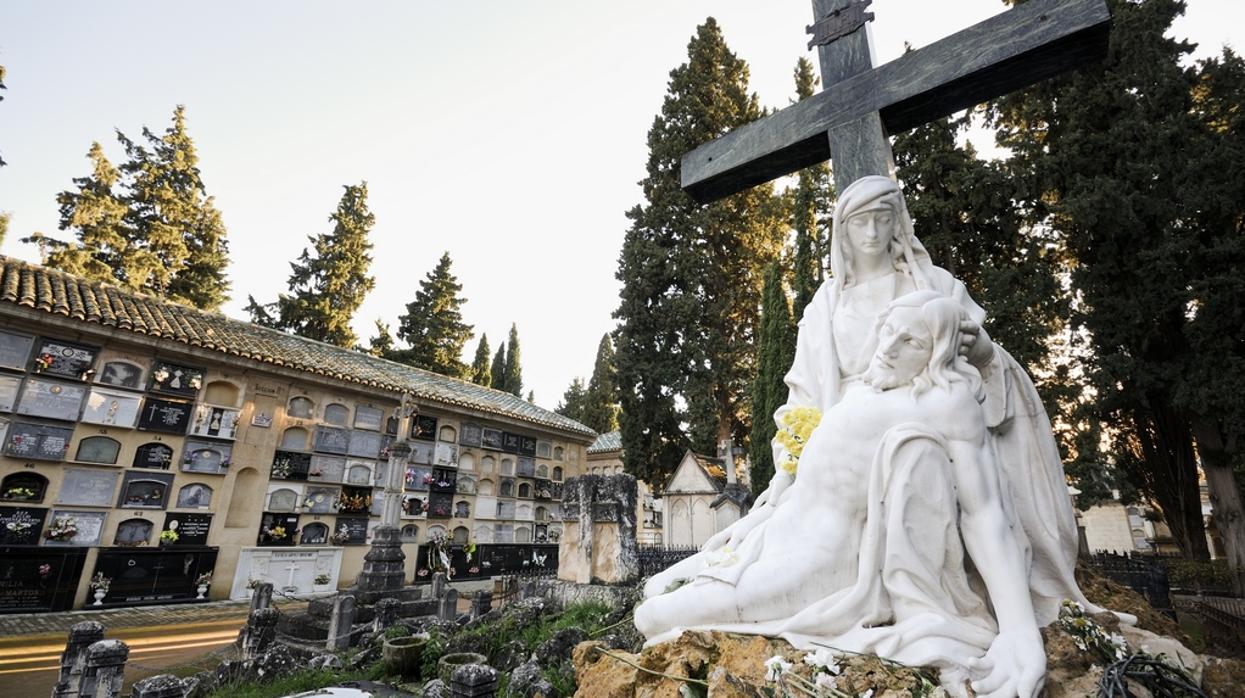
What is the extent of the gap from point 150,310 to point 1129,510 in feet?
137

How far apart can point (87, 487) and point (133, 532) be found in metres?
1.37

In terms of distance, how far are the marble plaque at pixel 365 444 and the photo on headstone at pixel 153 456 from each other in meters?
4.23

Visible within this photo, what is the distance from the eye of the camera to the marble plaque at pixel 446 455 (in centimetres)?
1852

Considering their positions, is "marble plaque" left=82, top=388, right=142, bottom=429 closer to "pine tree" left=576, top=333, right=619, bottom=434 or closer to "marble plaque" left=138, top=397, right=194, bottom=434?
"marble plaque" left=138, top=397, right=194, bottom=434

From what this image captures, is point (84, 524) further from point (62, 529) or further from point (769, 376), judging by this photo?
point (769, 376)

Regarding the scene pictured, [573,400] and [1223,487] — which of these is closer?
[1223,487]

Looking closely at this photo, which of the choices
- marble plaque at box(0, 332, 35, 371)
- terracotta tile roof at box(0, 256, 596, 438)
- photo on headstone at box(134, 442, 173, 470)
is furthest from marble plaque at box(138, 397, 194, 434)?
marble plaque at box(0, 332, 35, 371)

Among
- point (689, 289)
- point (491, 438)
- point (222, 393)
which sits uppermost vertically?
point (689, 289)

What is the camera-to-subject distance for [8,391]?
11.3 meters

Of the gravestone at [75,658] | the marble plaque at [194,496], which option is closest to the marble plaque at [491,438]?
the marble plaque at [194,496]

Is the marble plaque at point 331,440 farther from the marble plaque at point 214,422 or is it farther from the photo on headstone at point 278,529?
the marble plaque at point 214,422

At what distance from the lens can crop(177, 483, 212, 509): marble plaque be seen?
43.2 ft

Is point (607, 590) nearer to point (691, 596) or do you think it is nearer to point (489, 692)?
point (489, 692)

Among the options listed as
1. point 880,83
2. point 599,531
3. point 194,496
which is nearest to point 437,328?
point 194,496
